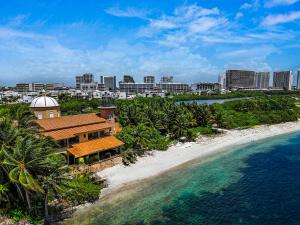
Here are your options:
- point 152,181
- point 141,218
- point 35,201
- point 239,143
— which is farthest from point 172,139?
point 35,201

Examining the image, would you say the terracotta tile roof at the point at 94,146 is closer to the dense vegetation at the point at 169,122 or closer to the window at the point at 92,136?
the window at the point at 92,136

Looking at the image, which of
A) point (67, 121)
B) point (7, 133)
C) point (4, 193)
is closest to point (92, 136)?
point (67, 121)

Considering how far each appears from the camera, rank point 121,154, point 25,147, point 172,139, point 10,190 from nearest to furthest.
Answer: point 25,147
point 10,190
point 121,154
point 172,139

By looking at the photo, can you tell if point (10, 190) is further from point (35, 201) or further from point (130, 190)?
point (130, 190)

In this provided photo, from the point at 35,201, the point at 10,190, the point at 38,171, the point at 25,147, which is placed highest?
the point at 25,147

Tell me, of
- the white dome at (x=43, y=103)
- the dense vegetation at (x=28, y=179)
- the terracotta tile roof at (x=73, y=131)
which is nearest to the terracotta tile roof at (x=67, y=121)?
the terracotta tile roof at (x=73, y=131)

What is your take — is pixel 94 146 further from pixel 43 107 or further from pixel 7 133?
pixel 43 107
